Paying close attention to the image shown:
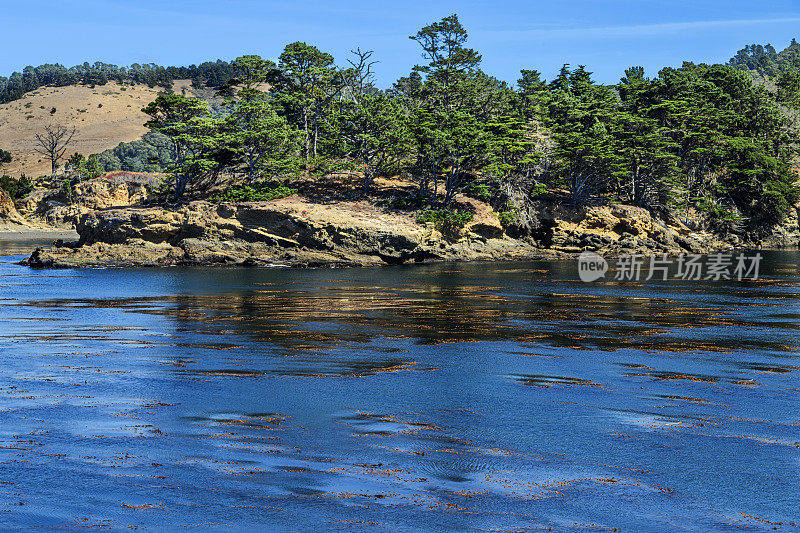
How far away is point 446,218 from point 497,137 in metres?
10.7

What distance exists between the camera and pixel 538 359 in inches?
845

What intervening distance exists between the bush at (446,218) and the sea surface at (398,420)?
3220cm

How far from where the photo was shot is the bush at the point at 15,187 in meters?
106

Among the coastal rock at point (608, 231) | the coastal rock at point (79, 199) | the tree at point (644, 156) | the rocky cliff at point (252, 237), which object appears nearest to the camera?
the rocky cliff at point (252, 237)

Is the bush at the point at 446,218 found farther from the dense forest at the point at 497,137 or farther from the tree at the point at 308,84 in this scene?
the tree at the point at 308,84

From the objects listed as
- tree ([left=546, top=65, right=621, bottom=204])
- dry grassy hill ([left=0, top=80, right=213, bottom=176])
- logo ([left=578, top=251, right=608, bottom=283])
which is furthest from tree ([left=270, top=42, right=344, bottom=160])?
dry grassy hill ([left=0, top=80, right=213, bottom=176])

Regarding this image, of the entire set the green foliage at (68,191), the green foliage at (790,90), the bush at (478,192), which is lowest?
the bush at (478,192)

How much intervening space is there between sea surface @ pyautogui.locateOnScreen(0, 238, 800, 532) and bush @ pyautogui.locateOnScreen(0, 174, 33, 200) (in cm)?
8741

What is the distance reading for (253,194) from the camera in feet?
208

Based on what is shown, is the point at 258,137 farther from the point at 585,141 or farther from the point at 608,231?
the point at 608,231

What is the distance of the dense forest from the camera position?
66.0 metres

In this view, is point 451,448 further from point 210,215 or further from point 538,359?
point 210,215

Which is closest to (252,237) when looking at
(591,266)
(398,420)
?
(591,266)

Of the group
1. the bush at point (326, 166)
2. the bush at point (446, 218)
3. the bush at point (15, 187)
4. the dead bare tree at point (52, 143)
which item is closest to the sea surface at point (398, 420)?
the bush at point (446, 218)
